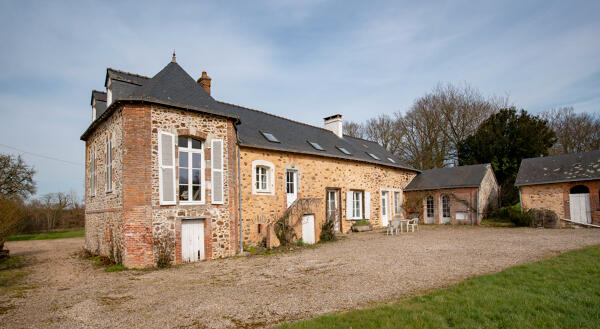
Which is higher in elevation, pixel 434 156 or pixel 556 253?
pixel 434 156

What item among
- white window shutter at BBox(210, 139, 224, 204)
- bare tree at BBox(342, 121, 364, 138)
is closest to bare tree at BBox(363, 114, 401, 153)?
bare tree at BBox(342, 121, 364, 138)

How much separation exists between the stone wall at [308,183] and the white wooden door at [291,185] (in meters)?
0.18

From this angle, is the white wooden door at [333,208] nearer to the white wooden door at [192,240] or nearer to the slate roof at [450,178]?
the white wooden door at [192,240]

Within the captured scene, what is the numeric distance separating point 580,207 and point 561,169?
199 cm

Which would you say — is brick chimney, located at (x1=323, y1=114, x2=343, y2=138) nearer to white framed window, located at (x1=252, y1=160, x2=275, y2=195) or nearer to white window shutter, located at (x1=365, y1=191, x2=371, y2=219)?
white window shutter, located at (x1=365, y1=191, x2=371, y2=219)

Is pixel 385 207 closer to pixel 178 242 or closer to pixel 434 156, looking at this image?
pixel 434 156

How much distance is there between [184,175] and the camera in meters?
9.59

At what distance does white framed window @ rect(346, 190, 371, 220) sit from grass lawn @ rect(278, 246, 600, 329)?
10.4 metres

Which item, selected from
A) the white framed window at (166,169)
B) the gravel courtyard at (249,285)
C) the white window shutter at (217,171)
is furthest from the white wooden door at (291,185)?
the white framed window at (166,169)

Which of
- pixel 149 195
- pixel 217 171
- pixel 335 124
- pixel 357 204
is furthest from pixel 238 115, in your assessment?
pixel 335 124

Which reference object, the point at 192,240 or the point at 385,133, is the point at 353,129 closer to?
the point at 385,133

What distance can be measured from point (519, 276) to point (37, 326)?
24.1 feet

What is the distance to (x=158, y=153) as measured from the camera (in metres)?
9.15

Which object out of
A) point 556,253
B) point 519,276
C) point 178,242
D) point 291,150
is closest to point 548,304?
point 519,276
